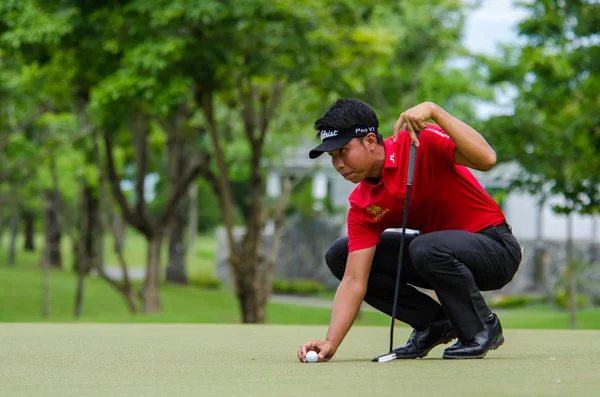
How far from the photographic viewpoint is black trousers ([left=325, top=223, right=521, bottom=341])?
4.85m

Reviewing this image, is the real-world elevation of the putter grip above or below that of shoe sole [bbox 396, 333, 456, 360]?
above

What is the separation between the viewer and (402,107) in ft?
67.7

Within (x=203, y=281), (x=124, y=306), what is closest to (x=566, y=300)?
(x=124, y=306)

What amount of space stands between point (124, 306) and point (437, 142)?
22.8m

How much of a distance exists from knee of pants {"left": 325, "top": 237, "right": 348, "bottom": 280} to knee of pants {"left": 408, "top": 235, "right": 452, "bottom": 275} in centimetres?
54

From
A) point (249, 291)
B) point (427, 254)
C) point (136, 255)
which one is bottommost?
point (136, 255)

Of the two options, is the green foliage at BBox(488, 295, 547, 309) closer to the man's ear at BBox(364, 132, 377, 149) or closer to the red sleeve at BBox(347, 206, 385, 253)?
the red sleeve at BBox(347, 206, 385, 253)

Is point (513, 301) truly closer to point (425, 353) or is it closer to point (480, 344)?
point (425, 353)

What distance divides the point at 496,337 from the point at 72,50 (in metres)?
11.0

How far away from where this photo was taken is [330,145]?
462 centimetres

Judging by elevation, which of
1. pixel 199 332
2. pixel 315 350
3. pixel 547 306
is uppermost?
pixel 315 350

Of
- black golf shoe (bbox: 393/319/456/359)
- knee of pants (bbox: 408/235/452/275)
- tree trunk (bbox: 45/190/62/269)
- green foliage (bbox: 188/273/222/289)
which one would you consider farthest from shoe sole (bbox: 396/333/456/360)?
green foliage (bbox: 188/273/222/289)

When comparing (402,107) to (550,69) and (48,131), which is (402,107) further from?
(48,131)

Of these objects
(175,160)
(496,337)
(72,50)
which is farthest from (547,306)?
(496,337)
